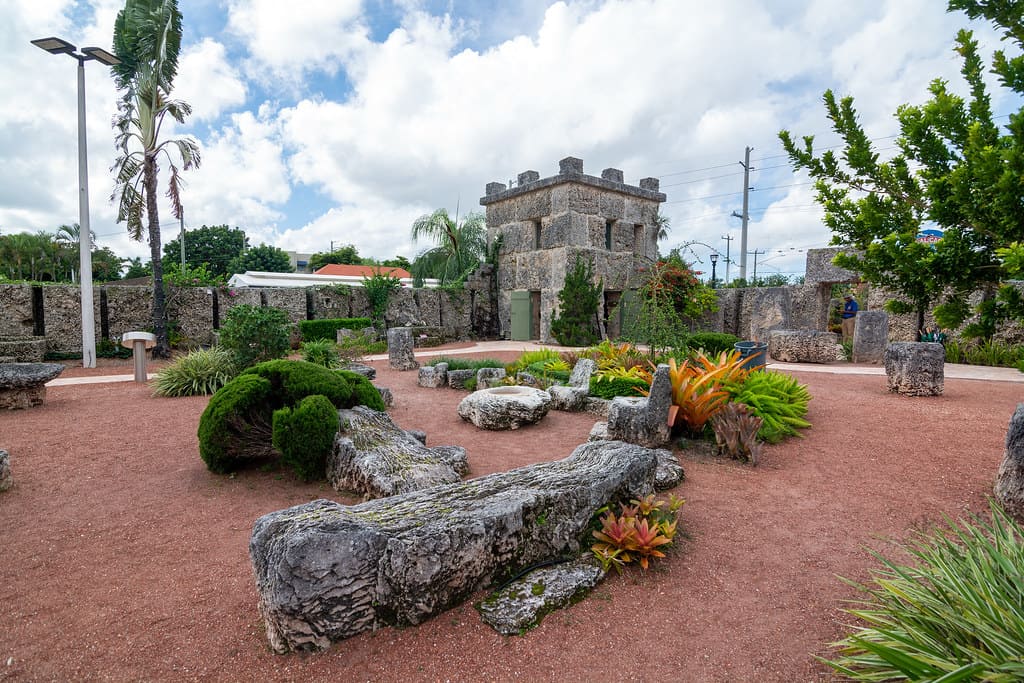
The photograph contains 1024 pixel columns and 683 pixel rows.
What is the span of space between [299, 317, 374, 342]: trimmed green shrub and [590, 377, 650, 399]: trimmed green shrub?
365 inches

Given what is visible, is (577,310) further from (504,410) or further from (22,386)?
(22,386)

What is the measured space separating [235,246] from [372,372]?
105ft

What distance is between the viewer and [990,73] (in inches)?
80.0

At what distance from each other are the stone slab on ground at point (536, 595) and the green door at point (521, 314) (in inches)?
573

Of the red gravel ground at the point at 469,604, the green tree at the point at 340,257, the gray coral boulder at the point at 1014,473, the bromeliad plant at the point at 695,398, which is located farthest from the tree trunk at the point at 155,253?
the green tree at the point at 340,257

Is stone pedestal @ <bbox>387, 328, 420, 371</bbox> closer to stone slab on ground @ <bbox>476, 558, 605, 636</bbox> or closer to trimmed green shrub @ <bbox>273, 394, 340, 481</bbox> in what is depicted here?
trimmed green shrub @ <bbox>273, 394, 340, 481</bbox>

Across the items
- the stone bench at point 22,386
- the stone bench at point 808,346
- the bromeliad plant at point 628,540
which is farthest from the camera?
the stone bench at point 808,346

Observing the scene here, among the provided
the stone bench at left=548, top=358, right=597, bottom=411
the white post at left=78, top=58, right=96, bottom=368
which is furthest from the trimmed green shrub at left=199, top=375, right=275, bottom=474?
the white post at left=78, top=58, right=96, bottom=368

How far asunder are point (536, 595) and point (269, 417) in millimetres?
3268

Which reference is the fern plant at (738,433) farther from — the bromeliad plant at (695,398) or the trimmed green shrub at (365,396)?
the trimmed green shrub at (365,396)

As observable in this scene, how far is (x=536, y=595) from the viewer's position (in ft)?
8.41

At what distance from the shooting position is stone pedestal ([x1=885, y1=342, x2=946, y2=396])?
263 inches

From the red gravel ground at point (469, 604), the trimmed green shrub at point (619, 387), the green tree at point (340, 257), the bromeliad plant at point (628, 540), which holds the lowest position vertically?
the red gravel ground at point (469, 604)

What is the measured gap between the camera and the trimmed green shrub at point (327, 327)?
14477 millimetres
